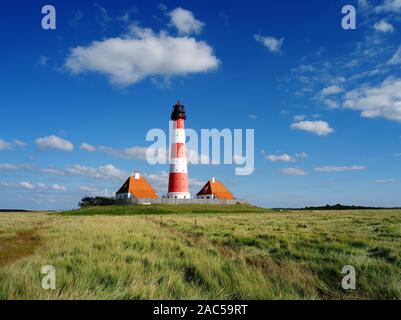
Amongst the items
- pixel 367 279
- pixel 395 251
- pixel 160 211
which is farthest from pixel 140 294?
pixel 160 211

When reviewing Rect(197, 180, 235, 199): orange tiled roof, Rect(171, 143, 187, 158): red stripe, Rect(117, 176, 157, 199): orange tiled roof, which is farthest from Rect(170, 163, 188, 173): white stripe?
Rect(197, 180, 235, 199): orange tiled roof

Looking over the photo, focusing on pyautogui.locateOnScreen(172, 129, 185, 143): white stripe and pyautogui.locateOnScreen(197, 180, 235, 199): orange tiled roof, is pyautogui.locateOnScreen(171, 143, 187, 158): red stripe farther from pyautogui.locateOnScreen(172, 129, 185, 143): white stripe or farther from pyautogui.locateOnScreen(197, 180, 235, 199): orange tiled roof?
pyautogui.locateOnScreen(197, 180, 235, 199): orange tiled roof

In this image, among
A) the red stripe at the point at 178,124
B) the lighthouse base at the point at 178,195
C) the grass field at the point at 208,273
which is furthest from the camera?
the lighthouse base at the point at 178,195

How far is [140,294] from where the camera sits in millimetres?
7398

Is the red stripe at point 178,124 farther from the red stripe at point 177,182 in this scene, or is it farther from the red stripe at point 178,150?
the red stripe at point 177,182

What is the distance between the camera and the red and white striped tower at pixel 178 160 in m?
60.0

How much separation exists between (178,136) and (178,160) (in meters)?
3.79

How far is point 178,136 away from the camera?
60719 mm

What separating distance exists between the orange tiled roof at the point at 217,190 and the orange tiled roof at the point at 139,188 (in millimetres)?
12073

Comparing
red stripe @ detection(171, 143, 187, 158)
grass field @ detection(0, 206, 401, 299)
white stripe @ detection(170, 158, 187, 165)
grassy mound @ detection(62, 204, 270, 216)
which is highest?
red stripe @ detection(171, 143, 187, 158)

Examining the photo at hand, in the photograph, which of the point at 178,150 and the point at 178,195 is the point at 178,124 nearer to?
the point at 178,150

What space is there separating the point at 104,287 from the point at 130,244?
23.9ft

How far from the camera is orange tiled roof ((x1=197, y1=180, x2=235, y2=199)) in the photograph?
81.2m

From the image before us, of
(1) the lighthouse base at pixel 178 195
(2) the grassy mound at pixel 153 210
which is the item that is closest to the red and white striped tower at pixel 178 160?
(1) the lighthouse base at pixel 178 195
